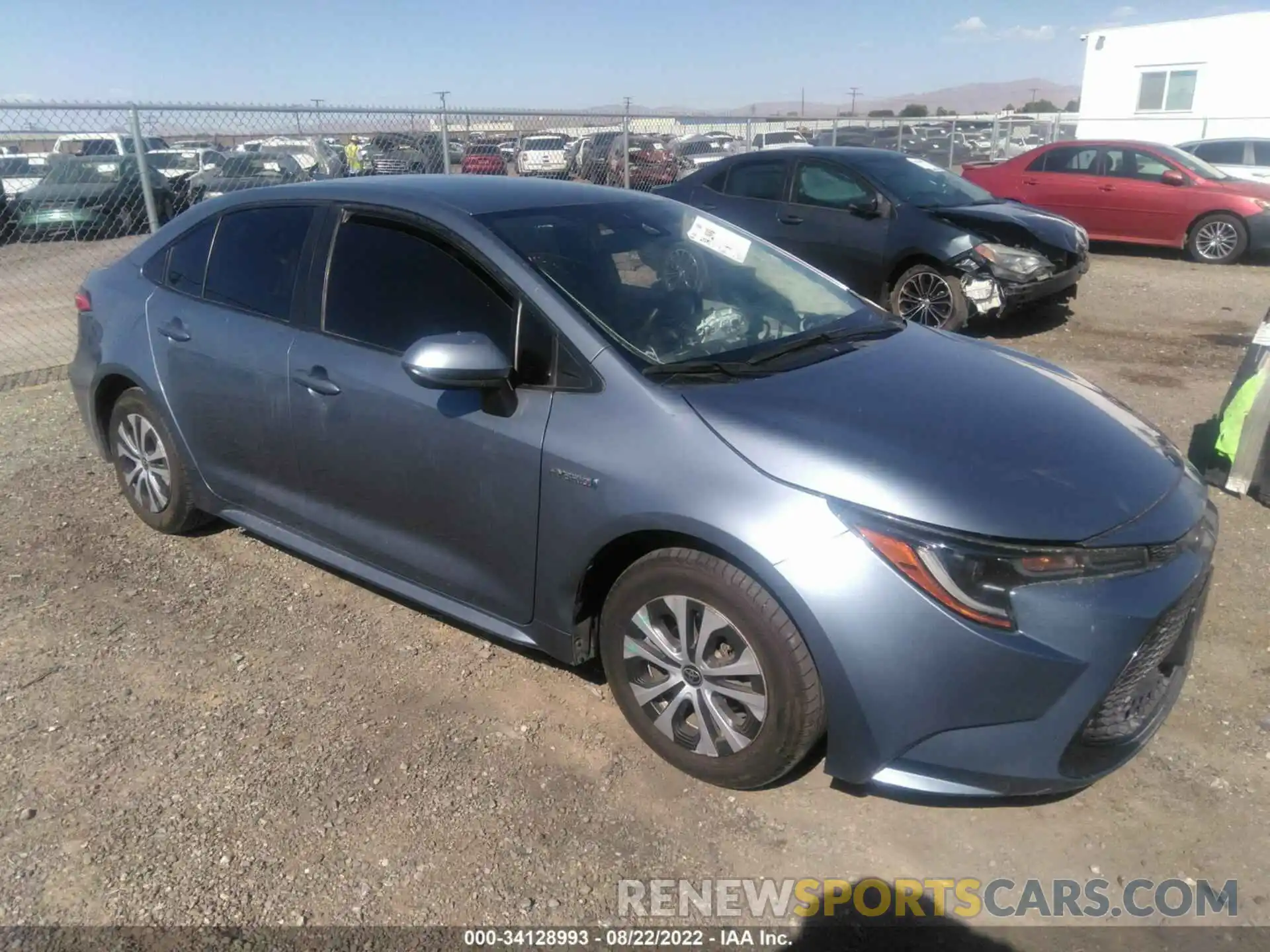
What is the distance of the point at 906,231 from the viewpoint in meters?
8.12

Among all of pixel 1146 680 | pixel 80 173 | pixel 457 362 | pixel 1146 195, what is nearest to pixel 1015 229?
pixel 1146 195

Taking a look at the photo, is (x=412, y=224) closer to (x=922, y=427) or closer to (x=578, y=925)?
(x=922, y=427)

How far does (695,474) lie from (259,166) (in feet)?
32.9

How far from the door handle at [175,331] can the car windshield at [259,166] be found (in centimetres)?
753

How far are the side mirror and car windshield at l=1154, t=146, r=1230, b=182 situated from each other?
12.8 meters

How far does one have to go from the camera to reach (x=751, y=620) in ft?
8.36

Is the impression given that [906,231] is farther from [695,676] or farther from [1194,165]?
[1194,165]

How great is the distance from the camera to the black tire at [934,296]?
7887 mm

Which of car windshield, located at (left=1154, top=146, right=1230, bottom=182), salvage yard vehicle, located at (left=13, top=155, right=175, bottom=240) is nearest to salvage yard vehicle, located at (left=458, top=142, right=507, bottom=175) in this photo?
salvage yard vehicle, located at (left=13, top=155, right=175, bottom=240)

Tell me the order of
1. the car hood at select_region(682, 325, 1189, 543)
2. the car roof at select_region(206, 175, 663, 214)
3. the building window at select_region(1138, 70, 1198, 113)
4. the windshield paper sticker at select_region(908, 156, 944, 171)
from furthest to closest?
the building window at select_region(1138, 70, 1198, 113) → the windshield paper sticker at select_region(908, 156, 944, 171) → the car roof at select_region(206, 175, 663, 214) → the car hood at select_region(682, 325, 1189, 543)

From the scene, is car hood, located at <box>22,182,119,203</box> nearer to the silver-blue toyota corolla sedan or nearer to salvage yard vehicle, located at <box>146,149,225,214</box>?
salvage yard vehicle, located at <box>146,149,225,214</box>

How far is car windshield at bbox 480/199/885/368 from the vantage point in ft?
10.2

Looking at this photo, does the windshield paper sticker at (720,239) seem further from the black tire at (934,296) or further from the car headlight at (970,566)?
the black tire at (934,296)

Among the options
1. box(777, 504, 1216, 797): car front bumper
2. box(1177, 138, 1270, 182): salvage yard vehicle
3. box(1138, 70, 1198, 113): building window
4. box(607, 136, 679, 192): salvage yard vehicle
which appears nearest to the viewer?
box(777, 504, 1216, 797): car front bumper
